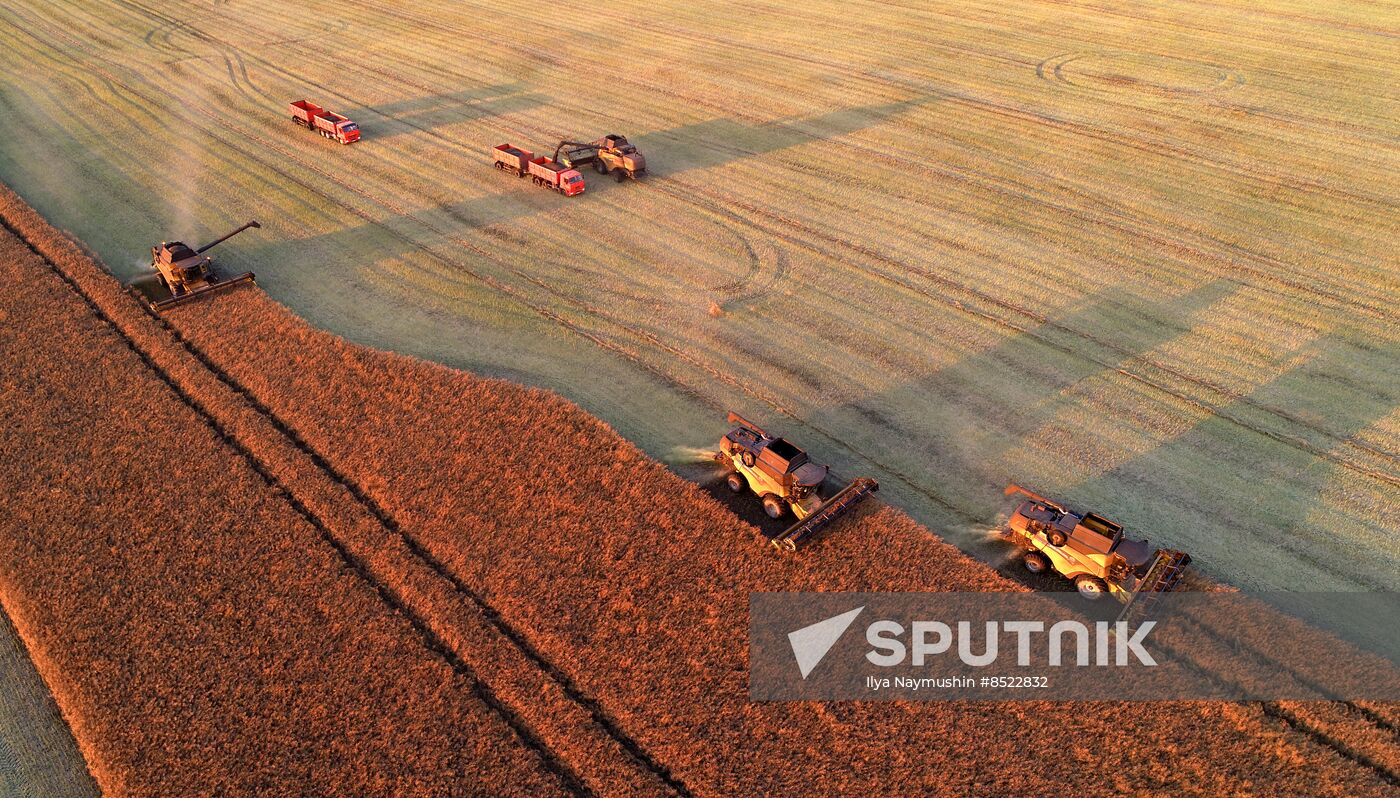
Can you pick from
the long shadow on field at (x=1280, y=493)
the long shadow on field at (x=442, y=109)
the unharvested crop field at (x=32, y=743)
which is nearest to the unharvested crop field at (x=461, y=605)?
the unharvested crop field at (x=32, y=743)

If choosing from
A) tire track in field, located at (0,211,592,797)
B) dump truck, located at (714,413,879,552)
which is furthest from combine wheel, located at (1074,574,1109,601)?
tire track in field, located at (0,211,592,797)

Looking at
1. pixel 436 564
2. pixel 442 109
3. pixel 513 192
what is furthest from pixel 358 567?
pixel 442 109

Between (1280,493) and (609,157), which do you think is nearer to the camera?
(1280,493)

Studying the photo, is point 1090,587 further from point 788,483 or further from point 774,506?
point 774,506

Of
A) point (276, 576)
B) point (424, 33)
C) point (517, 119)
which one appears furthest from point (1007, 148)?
point (424, 33)

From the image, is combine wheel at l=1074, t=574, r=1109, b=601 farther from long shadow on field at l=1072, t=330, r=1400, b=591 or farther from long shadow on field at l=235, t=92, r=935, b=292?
long shadow on field at l=235, t=92, r=935, b=292

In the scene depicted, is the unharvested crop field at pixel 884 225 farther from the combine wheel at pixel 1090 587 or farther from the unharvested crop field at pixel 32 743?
the unharvested crop field at pixel 32 743
